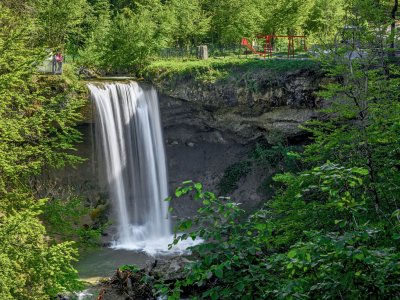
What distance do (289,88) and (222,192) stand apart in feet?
17.6

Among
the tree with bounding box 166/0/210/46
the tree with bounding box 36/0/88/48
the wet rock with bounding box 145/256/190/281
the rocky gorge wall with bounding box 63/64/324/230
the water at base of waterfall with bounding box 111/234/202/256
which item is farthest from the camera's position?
the tree with bounding box 166/0/210/46

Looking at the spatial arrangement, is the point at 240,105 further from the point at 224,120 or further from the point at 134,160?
the point at 134,160

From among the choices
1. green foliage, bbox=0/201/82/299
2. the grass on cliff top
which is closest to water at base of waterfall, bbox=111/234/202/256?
the grass on cliff top

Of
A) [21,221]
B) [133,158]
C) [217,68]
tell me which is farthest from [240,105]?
[21,221]

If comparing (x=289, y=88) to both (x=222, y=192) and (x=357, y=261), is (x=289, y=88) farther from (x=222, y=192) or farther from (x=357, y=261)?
(x=357, y=261)

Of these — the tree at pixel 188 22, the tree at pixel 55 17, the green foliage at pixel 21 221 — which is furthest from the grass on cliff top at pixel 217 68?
the green foliage at pixel 21 221

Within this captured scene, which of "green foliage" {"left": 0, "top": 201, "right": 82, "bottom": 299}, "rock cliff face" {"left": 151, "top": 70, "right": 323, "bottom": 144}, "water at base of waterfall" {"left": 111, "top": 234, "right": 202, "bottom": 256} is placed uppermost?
"rock cliff face" {"left": 151, "top": 70, "right": 323, "bottom": 144}

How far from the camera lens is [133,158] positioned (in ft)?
65.8

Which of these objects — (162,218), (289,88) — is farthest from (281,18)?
(162,218)

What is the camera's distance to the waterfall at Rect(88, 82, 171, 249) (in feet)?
62.7

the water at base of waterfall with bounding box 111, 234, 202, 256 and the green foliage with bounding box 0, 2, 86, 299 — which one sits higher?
the green foliage with bounding box 0, 2, 86, 299

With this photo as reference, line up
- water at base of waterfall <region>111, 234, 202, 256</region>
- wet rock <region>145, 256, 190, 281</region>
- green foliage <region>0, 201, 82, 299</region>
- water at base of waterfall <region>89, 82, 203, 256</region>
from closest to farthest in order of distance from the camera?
green foliage <region>0, 201, 82, 299</region>
wet rock <region>145, 256, 190, 281</region>
water at base of waterfall <region>111, 234, 202, 256</region>
water at base of waterfall <region>89, 82, 203, 256</region>

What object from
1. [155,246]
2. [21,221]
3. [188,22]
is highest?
[188,22]

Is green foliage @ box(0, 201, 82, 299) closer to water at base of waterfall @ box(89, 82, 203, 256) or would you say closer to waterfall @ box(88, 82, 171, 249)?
water at base of waterfall @ box(89, 82, 203, 256)
